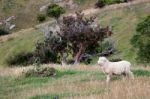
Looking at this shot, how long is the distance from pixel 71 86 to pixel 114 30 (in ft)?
158

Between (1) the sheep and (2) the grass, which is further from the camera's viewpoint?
(1) the sheep

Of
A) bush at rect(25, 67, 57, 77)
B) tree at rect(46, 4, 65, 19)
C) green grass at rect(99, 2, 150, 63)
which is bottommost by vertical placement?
tree at rect(46, 4, 65, 19)

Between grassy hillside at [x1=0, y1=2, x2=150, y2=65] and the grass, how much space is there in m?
39.2

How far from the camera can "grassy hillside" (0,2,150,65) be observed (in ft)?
208

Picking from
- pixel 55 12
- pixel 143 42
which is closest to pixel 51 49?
pixel 143 42

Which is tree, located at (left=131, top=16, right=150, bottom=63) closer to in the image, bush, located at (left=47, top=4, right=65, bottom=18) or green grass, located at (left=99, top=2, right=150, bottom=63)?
green grass, located at (left=99, top=2, right=150, bottom=63)

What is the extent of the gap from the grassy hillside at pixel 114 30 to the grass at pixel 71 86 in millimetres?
39193

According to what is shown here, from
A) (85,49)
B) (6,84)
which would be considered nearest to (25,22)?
(85,49)

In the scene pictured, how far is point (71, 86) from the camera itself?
17.4 meters

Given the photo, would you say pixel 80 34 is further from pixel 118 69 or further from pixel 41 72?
pixel 118 69

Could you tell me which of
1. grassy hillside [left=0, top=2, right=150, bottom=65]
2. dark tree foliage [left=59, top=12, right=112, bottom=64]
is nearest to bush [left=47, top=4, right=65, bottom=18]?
grassy hillside [left=0, top=2, right=150, bottom=65]

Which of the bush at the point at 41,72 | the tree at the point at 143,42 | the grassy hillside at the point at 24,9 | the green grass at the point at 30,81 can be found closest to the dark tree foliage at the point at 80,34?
the tree at the point at 143,42

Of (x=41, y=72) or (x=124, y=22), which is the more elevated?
(x=41, y=72)

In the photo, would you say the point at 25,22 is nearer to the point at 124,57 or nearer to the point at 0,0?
the point at 0,0
